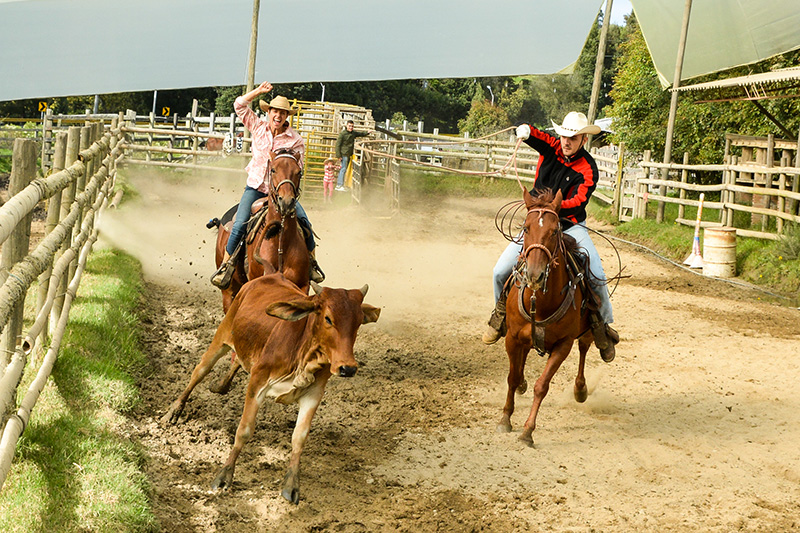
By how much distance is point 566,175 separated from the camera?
7.21m

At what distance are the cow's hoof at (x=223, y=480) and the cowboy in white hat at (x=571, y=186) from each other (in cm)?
320

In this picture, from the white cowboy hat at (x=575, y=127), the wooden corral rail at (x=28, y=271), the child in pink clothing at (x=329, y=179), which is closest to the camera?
the wooden corral rail at (x=28, y=271)

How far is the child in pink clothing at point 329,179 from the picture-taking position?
23436mm

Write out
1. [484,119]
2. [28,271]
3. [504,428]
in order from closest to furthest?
[28,271]
[504,428]
[484,119]

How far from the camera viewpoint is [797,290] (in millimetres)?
13742

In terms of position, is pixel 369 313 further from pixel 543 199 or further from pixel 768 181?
pixel 768 181

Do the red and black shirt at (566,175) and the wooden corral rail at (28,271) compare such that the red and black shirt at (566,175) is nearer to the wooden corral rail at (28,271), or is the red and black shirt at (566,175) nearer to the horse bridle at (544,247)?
the horse bridle at (544,247)

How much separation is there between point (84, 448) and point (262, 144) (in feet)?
12.5

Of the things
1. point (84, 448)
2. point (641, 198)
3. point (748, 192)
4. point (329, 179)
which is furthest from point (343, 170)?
point (84, 448)

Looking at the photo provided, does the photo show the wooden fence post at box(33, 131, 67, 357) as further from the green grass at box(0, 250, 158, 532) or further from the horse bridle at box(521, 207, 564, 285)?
the horse bridle at box(521, 207, 564, 285)

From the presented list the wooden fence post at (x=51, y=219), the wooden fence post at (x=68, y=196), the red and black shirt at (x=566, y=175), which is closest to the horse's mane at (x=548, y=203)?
the red and black shirt at (x=566, y=175)

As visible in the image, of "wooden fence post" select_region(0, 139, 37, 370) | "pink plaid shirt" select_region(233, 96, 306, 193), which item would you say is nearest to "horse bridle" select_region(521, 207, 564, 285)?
"pink plaid shirt" select_region(233, 96, 306, 193)

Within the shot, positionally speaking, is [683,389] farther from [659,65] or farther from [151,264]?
[659,65]

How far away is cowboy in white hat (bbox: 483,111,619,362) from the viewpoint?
710cm
